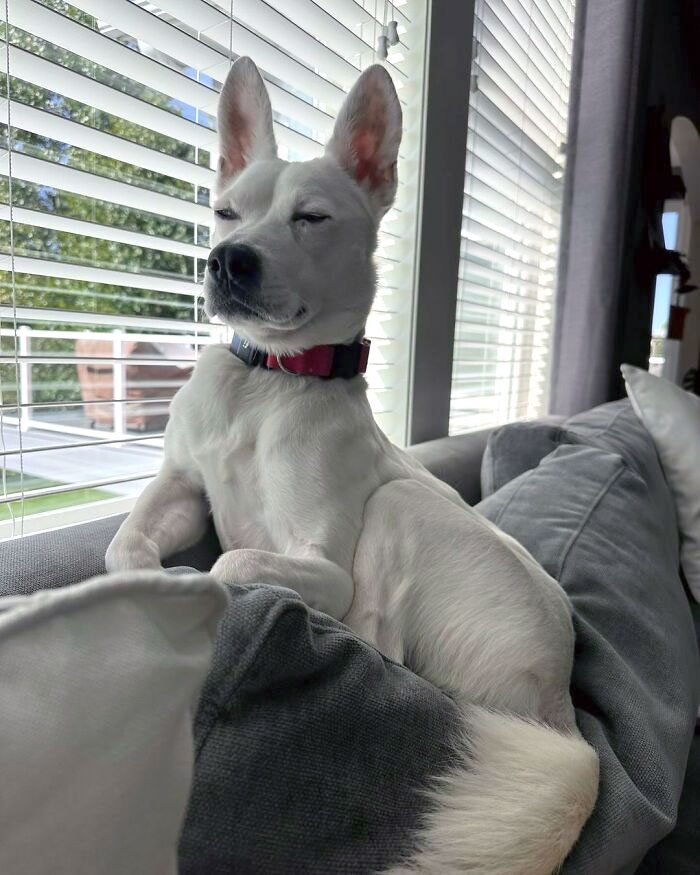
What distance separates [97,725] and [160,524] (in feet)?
1.71

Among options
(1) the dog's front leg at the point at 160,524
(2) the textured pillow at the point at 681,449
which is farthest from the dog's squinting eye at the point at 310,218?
(2) the textured pillow at the point at 681,449

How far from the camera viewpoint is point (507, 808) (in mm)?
429

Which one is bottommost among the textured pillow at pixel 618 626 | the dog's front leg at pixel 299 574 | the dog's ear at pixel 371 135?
the textured pillow at pixel 618 626

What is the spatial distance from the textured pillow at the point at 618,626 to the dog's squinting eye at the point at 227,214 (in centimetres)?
67

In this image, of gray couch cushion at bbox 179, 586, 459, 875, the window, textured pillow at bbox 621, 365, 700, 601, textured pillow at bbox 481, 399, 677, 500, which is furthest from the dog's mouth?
the window

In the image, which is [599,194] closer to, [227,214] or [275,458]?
[227,214]

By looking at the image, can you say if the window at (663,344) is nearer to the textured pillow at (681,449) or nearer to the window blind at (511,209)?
the window blind at (511,209)

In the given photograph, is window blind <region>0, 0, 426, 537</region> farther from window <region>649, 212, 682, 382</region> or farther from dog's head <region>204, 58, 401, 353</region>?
window <region>649, 212, 682, 382</region>

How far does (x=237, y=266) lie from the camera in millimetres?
750

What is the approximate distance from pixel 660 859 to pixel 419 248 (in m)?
1.26

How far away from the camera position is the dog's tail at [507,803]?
1.29 ft

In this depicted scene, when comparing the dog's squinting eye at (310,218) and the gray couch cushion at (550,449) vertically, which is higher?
the dog's squinting eye at (310,218)

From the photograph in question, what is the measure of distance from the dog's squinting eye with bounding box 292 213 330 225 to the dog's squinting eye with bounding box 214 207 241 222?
89mm

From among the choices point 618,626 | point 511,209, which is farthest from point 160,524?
point 511,209
